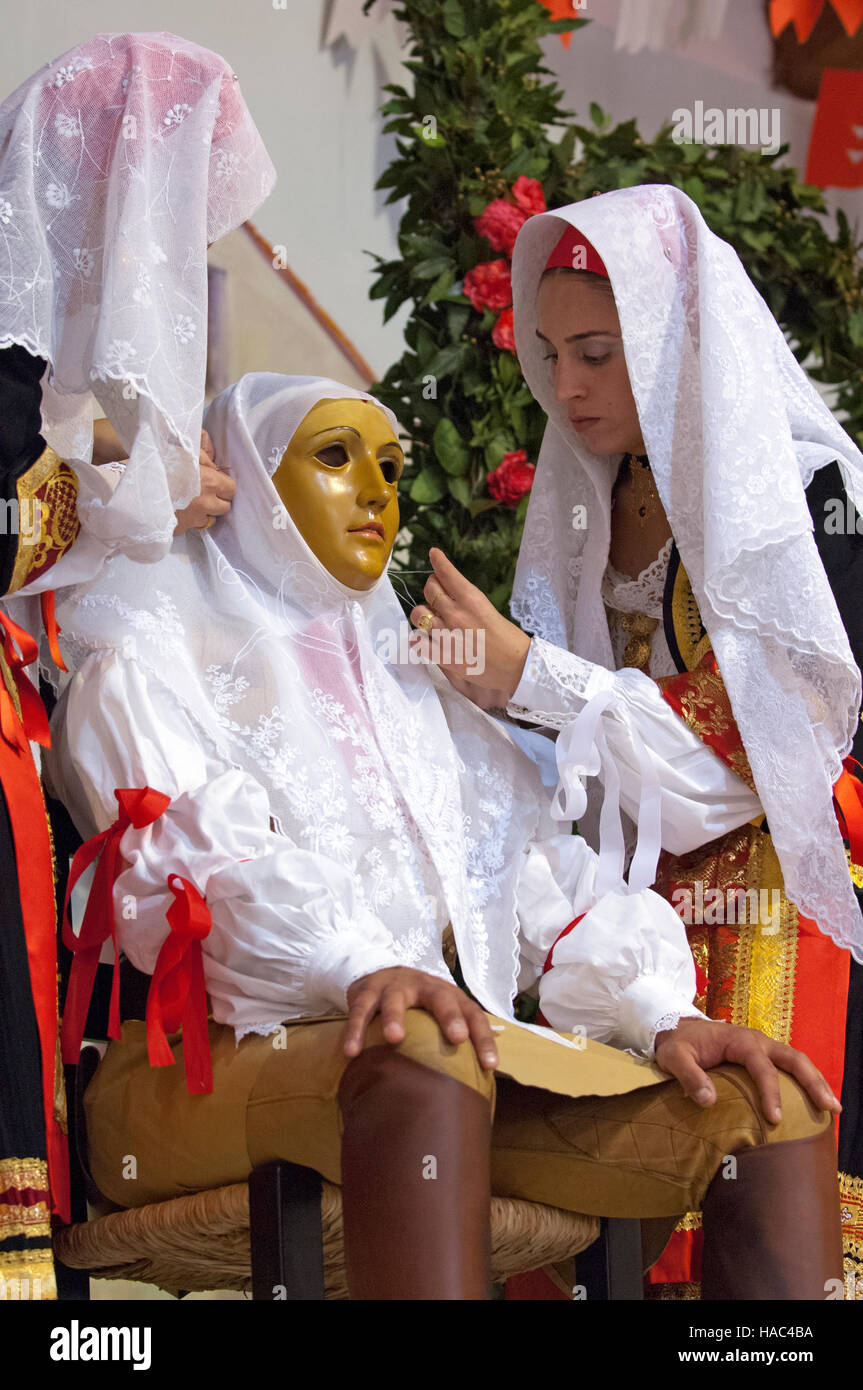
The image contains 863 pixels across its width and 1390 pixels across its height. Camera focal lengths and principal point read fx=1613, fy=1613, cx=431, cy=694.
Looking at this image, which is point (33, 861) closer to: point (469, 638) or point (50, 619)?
point (50, 619)

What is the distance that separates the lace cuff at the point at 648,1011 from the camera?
212cm

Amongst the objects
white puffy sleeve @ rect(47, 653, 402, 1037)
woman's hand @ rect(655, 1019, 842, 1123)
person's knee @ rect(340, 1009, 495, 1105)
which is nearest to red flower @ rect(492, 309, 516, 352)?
white puffy sleeve @ rect(47, 653, 402, 1037)

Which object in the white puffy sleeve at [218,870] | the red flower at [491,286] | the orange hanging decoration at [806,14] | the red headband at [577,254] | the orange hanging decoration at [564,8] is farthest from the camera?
the orange hanging decoration at [806,14]

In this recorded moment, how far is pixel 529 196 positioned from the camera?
9.88ft

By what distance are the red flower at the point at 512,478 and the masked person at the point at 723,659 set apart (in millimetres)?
441

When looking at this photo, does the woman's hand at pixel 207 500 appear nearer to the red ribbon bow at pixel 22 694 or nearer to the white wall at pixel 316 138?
the red ribbon bow at pixel 22 694

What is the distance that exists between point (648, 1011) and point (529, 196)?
1613mm

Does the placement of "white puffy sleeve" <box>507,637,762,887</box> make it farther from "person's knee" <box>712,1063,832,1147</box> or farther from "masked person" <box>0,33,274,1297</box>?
"masked person" <box>0,33,274,1297</box>

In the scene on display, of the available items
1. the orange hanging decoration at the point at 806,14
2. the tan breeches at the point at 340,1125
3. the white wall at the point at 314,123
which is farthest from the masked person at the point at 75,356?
the orange hanging decoration at the point at 806,14

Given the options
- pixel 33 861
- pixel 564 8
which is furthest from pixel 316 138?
pixel 33 861

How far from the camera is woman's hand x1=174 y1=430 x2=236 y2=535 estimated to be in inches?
90.0

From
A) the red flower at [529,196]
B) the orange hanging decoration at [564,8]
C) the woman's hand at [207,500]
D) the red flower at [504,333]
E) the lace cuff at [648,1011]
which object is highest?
the orange hanging decoration at [564,8]

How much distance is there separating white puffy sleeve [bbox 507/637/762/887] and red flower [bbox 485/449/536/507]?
0.70 metres

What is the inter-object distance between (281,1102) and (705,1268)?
569 mm
